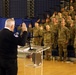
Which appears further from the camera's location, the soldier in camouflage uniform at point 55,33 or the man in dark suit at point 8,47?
the soldier in camouflage uniform at point 55,33

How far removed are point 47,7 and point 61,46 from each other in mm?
4444

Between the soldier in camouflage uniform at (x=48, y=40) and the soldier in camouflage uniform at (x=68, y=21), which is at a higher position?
the soldier in camouflage uniform at (x=68, y=21)

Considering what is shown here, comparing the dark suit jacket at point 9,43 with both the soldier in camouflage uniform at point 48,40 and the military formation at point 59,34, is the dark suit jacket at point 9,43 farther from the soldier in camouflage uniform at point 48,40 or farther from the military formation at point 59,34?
the soldier in camouflage uniform at point 48,40

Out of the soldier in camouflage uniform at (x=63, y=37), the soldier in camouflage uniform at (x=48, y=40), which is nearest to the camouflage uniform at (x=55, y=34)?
the soldier in camouflage uniform at (x=48, y=40)

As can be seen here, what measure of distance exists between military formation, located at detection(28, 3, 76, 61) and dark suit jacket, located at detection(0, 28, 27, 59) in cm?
518

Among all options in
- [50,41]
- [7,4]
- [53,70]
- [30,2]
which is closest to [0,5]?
[7,4]

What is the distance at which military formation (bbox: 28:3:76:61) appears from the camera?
30.5 ft

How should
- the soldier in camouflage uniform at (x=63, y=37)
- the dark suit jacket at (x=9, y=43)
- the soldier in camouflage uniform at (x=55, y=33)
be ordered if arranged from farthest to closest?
1. the soldier in camouflage uniform at (x=55, y=33)
2. the soldier in camouflage uniform at (x=63, y=37)
3. the dark suit jacket at (x=9, y=43)

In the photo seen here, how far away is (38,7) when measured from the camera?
1381 cm

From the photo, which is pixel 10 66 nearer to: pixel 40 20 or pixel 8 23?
pixel 8 23

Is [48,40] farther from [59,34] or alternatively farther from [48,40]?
[59,34]

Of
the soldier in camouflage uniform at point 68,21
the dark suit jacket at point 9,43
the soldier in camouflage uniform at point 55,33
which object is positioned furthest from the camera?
the soldier in camouflage uniform at point 55,33

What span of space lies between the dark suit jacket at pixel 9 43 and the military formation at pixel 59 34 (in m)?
5.18

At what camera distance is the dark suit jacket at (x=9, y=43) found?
13.4 ft
